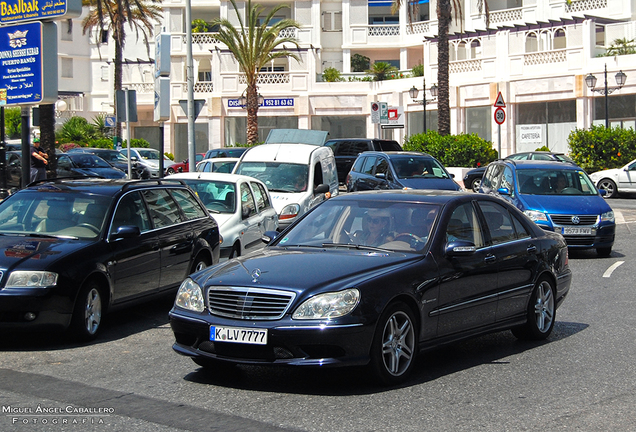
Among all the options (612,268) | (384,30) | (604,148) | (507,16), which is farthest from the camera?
(384,30)

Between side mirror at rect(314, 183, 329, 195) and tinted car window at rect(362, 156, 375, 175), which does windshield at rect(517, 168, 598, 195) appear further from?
tinted car window at rect(362, 156, 375, 175)

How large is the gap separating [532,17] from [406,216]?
48513mm

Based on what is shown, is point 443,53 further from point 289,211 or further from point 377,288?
point 377,288

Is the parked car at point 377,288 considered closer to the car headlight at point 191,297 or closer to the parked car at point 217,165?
the car headlight at point 191,297

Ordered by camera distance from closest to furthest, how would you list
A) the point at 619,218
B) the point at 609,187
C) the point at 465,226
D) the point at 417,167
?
1. the point at 465,226
2. the point at 417,167
3. the point at 619,218
4. the point at 609,187

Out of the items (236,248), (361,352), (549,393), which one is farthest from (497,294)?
(236,248)

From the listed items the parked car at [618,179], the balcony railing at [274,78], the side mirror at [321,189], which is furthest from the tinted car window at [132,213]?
the balcony railing at [274,78]

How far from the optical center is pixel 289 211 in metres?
16.6

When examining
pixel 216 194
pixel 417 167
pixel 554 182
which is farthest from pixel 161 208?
pixel 417 167

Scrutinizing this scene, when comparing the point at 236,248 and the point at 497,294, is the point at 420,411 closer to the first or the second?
the point at 497,294

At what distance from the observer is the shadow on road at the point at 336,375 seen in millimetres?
6516

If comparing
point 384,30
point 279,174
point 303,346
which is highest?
point 384,30

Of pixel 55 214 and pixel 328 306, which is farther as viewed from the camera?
pixel 55 214

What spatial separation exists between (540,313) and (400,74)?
4522 centimetres
